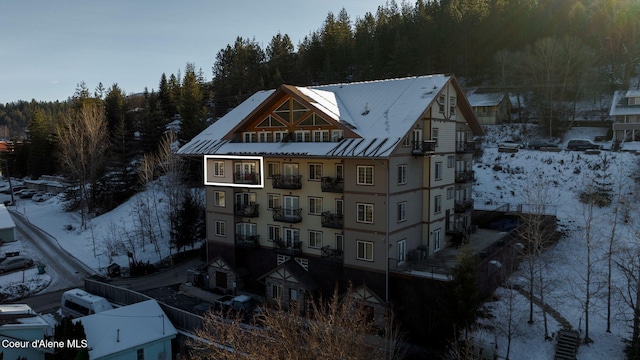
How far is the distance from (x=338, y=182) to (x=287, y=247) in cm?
623

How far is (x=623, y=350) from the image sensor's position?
20.9 m

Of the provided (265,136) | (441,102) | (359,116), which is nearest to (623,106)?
(441,102)

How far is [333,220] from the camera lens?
28047 millimetres

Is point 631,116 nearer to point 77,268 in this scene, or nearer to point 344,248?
point 344,248

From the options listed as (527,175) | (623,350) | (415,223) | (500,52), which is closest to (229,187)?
(415,223)

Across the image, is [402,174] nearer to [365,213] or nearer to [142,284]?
[365,213]

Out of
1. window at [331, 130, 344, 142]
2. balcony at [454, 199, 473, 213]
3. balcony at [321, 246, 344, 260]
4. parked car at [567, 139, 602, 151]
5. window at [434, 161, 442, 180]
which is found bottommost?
balcony at [321, 246, 344, 260]

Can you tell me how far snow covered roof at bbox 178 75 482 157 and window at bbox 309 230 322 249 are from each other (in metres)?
5.67

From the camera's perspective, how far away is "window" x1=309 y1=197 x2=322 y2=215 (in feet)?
96.3

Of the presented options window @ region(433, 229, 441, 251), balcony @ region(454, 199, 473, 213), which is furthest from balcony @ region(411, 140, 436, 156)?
balcony @ region(454, 199, 473, 213)

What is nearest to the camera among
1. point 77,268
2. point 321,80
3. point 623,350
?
point 623,350

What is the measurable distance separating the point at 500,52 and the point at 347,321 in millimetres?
69232

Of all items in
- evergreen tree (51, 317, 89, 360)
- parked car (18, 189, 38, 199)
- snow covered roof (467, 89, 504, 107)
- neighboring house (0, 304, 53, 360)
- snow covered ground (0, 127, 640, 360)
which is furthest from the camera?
parked car (18, 189, 38, 199)

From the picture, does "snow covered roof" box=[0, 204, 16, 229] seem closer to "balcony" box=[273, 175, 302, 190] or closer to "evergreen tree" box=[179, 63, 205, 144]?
"evergreen tree" box=[179, 63, 205, 144]
